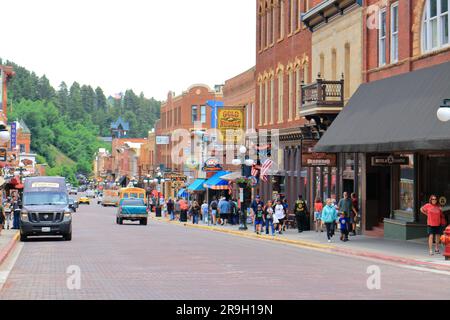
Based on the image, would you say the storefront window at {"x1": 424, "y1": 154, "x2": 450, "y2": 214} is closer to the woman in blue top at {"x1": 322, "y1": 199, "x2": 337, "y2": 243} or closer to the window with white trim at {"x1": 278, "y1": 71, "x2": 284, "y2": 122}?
the woman in blue top at {"x1": 322, "y1": 199, "x2": 337, "y2": 243}

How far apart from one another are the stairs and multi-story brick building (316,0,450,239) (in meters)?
0.10

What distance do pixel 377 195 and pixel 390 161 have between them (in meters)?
3.74

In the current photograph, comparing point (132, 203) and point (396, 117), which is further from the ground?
point (396, 117)

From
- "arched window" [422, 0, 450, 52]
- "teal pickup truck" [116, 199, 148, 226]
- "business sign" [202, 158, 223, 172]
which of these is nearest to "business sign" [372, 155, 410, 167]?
"arched window" [422, 0, 450, 52]

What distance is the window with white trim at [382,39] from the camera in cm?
3778

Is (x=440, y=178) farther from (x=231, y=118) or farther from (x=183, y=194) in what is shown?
(x=183, y=194)

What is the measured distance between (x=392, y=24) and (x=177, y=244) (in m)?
11.7

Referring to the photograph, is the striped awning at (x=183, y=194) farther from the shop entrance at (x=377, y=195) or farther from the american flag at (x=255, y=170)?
the shop entrance at (x=377, y=195)

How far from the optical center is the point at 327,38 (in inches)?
1772

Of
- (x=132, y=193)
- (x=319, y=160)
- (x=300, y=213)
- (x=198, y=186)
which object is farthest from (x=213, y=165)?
(x=319, y=160)

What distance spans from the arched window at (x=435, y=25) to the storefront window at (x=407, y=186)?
4.38m

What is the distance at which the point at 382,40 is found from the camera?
38.0 m

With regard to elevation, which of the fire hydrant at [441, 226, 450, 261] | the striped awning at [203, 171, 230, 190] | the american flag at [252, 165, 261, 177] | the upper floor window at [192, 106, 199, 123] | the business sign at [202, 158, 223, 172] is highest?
the upper floor window at [192, 106, 199, 123]

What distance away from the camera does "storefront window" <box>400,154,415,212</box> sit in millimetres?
35156
